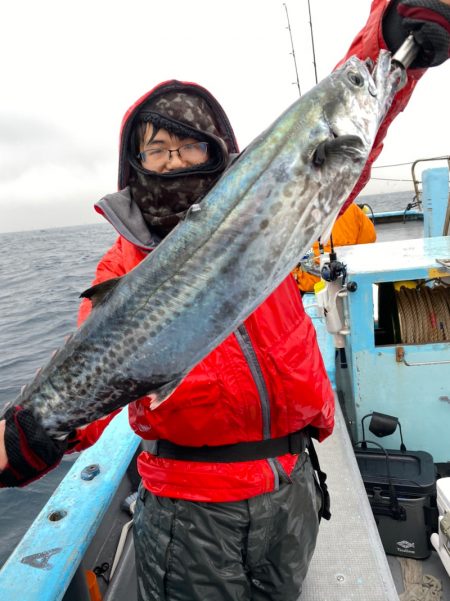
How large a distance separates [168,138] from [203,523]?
186cm

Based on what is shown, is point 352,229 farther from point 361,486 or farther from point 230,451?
point 230,451

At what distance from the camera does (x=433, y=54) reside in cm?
198

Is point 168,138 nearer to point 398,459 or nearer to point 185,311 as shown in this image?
point 185,311

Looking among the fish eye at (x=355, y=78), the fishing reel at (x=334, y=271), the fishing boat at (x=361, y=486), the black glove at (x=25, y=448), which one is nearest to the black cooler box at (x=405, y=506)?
the fishing boat at (x=361, y=486)

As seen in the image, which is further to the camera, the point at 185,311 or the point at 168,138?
the point at 168,138

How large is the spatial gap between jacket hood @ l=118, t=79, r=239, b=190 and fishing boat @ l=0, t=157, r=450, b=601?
1967 millimetres

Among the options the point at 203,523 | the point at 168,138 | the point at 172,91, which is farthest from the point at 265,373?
the point at 172,91

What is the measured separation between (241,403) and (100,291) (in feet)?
2.63

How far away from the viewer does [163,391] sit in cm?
173

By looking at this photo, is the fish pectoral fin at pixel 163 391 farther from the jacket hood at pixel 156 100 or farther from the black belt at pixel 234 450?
the jacket hood at pixel 156 100

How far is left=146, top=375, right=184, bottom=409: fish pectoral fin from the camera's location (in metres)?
1.71

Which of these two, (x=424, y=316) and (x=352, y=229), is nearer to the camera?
(x=424, y=316)

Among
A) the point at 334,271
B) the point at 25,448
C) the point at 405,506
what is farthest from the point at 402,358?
the point at 25,448

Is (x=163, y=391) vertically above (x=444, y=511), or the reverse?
(x=163, y=391)
